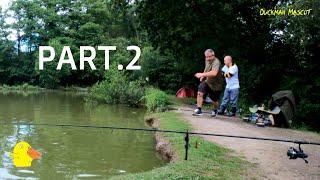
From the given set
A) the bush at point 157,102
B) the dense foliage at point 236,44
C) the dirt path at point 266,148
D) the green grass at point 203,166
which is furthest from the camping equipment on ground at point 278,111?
the bush at point 157,102

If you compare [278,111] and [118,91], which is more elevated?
[278,111]

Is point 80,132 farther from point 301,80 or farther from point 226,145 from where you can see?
point 301,80

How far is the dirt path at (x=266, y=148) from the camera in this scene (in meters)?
8.12

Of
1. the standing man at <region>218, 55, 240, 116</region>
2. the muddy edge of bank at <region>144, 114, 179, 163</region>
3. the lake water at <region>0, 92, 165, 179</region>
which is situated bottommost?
the lake water at <region>0, 92, 165, 179</region>

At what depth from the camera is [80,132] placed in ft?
50.6

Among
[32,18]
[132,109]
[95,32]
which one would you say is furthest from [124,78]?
[32,18]

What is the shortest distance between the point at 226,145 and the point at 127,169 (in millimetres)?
2185

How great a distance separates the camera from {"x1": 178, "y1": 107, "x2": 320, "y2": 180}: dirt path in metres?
8.12

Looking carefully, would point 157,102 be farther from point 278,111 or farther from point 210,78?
point 278,111

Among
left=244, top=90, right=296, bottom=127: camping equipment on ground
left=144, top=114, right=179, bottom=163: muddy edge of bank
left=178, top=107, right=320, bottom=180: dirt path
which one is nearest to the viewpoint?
left=178, top=107, right=320, bottom=180: dirt path

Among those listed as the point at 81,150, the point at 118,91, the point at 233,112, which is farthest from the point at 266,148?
the point at 118,91

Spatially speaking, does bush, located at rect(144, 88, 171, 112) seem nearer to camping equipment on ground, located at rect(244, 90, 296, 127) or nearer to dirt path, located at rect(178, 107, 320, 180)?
dirt path, located at rect(178, 107, 320, 180)

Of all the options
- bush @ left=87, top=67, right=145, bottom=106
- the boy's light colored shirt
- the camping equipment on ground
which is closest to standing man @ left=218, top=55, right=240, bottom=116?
the boy's light colored shirt

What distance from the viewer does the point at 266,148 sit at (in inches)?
395
